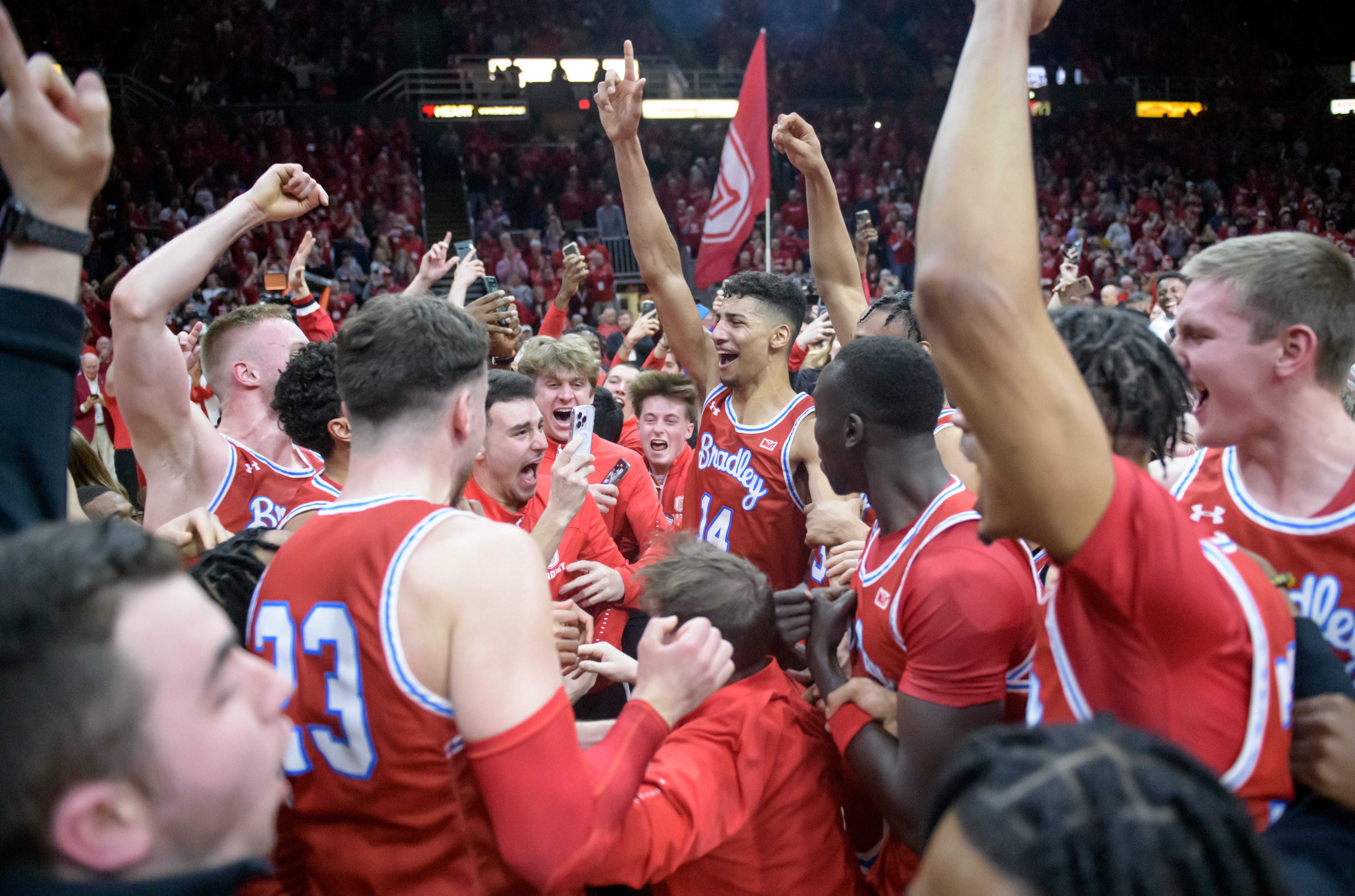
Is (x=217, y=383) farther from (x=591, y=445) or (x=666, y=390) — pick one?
(x=666, y=390)

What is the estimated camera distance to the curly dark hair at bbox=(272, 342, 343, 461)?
319 cm

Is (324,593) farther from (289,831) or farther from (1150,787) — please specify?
(1150,787)

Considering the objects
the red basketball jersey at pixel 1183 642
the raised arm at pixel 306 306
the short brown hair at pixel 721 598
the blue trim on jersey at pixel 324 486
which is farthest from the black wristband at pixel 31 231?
the raised arm at pixel 306 306

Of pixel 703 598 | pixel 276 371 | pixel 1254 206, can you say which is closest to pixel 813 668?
pixel 703 598

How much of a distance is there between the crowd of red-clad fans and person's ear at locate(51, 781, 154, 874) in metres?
13.3

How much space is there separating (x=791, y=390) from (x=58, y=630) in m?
3.71

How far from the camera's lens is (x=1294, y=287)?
2104mm

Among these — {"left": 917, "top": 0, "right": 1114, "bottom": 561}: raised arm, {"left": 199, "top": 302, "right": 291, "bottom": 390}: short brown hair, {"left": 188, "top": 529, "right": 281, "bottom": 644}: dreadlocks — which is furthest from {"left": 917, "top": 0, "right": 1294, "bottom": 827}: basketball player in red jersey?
{"left": 199, "top": 302, "right": 291, "bottom": 390}: short brown hair

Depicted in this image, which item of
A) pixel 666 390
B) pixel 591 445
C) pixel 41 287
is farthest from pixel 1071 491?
pixel 666 390

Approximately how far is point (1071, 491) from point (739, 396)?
130 inches

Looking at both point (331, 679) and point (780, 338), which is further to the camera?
point (780, 338)

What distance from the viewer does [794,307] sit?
4.73 meters

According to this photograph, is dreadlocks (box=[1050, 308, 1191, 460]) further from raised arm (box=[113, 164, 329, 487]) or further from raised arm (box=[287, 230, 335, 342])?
raised arm (box=[287, 230, 335, 342])

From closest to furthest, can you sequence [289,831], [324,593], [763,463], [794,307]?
[324,593]
[289,831]
[763,463]
[794,307]
